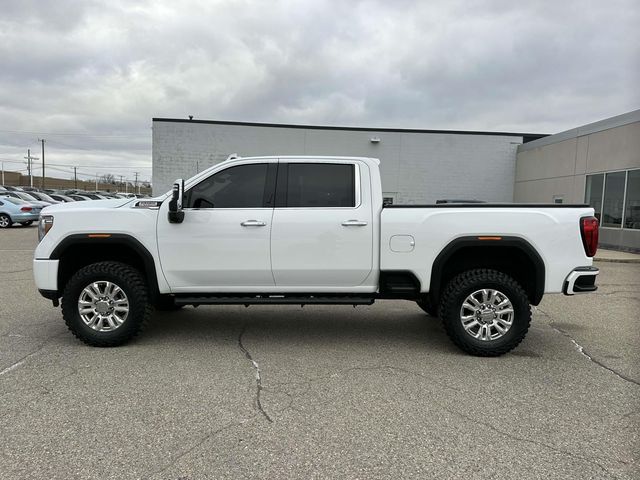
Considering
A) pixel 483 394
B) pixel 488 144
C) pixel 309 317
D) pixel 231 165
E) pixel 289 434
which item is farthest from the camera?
pixel 488 144

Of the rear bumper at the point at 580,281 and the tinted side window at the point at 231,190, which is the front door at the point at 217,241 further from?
the rear bumper at the point at 580,281

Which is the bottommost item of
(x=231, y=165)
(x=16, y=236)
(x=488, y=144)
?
(x=16, y=236)

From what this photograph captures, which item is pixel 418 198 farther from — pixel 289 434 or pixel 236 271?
pixel 289 434

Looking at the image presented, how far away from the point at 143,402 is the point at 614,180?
53.5ft

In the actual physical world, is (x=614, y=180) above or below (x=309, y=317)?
above

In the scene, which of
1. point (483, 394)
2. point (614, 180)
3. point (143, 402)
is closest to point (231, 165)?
point (143, 402)

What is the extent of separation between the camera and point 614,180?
49.5 ft

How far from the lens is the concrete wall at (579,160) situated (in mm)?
14477

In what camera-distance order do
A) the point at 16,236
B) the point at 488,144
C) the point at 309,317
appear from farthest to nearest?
the point at 488,144, the point at 16,236, the point at 309,317

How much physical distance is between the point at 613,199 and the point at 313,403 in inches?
607

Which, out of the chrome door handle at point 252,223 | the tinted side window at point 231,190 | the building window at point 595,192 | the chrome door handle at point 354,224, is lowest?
the chrome door handle at point 252,223

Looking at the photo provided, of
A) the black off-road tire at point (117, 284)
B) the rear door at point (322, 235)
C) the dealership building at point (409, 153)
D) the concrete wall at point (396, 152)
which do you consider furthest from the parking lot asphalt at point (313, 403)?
the concrete wall at point (396, 152)

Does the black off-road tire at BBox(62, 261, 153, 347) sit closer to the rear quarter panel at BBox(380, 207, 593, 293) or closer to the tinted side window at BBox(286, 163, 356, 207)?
the tinted side window at BBox(286, 163, 356, 207)

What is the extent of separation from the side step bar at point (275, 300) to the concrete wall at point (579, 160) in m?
13.4
